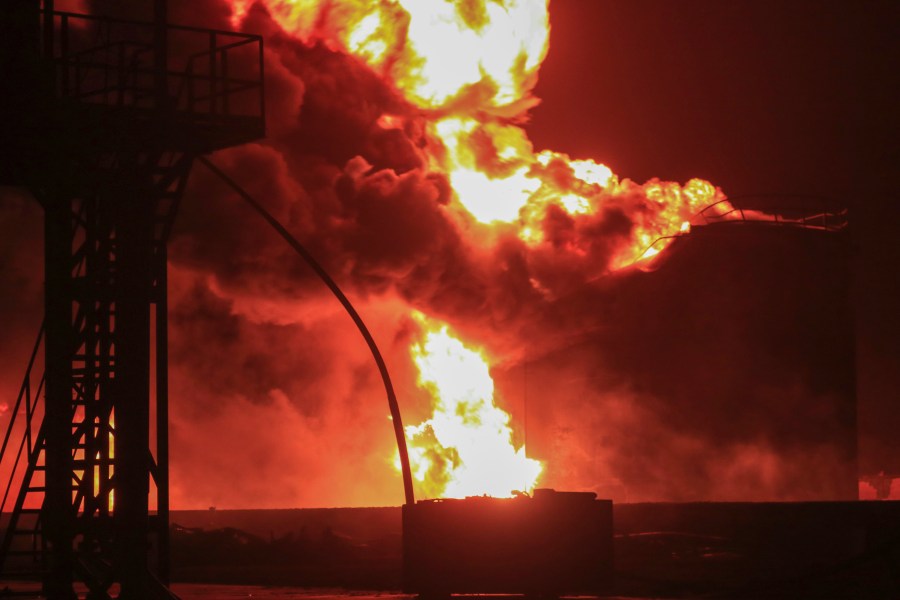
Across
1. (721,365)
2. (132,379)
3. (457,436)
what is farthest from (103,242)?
(721,365)

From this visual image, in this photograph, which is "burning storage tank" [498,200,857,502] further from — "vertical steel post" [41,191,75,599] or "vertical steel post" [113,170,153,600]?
"vertical steel post" [113,170,153,600]

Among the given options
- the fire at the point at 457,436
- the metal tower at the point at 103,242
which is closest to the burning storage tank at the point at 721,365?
the fire at the point at 457,436

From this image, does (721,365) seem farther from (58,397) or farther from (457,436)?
(58,397)

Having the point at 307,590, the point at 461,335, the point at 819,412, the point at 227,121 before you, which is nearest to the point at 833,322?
the point at 819,412

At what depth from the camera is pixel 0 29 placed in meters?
22.5

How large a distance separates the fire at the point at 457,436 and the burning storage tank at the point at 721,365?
29.9ft

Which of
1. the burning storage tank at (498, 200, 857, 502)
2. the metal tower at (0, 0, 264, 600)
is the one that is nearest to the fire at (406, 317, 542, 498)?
the burning storage tank at (498, 200, 857, 502)

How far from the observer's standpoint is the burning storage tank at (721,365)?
5134cm

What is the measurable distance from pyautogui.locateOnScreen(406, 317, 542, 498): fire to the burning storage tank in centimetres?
911

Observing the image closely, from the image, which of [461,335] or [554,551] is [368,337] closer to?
[554,551]

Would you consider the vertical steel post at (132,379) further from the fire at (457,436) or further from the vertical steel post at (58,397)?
the fire at (457,436)

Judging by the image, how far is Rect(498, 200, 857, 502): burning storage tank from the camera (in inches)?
2021

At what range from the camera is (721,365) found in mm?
51562

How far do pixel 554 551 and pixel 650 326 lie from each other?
27.9 meters
